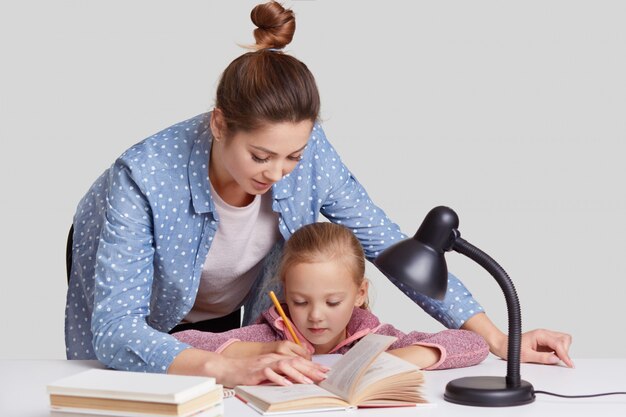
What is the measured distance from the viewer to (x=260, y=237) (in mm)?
3113

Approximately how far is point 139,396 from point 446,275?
708 mm

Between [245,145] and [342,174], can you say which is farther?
[342,174]

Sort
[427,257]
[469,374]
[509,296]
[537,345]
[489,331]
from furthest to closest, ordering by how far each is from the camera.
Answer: [489,331]
[537,345]
[469,374]
[509,296]
[427,257]

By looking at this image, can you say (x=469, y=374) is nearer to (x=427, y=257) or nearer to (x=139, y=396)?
(x=427, y=257)

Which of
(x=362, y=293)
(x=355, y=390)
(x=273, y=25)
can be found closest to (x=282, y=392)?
(x=355, y=390)

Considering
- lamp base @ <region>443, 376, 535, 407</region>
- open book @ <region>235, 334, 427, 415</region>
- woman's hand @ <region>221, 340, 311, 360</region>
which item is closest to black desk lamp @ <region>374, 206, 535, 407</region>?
lamp base @ <region>443, 376, 535, 407</region>

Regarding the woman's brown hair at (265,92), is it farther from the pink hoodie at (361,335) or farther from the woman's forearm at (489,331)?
the woman's forearm at (489,331)

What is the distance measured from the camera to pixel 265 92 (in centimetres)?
270

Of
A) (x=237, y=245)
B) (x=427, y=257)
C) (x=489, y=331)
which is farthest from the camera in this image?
(x=237, y=245)

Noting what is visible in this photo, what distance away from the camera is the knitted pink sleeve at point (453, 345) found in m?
2.70

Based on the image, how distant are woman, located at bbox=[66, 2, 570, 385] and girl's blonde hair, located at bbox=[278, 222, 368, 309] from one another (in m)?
0.14

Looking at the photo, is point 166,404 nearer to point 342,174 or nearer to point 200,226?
point 200,226

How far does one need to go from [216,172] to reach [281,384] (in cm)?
80

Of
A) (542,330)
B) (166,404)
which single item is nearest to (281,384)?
(166,404)
